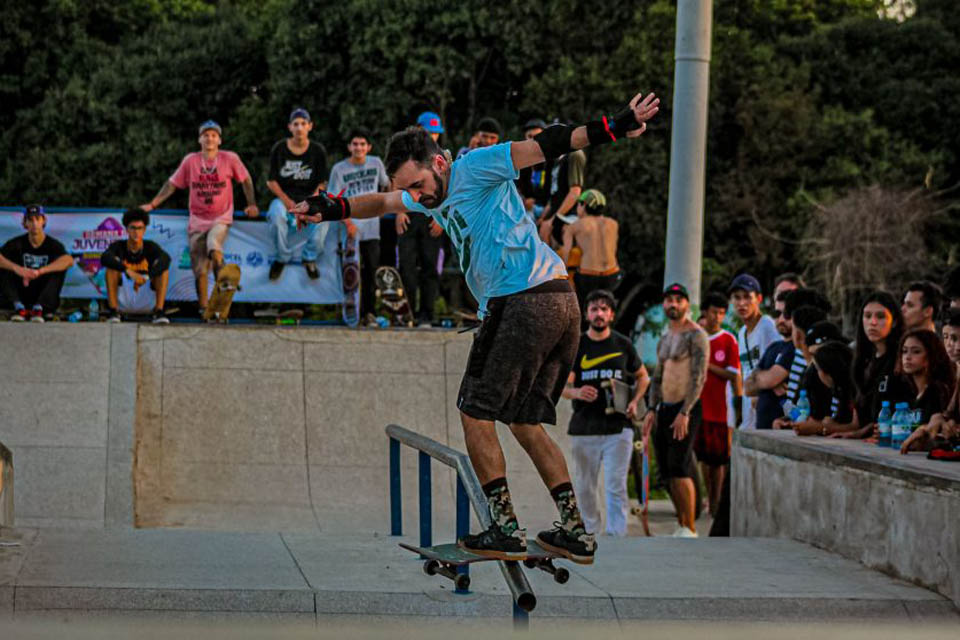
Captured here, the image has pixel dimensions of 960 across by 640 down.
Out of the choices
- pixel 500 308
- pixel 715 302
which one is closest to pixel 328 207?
pixel 500 308

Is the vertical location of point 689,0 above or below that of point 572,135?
above

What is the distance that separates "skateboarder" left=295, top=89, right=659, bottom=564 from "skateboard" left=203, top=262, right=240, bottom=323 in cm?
710

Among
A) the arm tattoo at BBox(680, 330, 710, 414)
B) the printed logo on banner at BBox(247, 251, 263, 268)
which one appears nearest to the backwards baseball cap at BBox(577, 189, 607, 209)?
the arm tattoo at BBox(680, 330, 710, 414)

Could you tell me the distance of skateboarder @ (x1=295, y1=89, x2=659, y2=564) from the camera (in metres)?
5.86

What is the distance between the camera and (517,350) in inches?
232

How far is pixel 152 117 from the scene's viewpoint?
27234 millimetres

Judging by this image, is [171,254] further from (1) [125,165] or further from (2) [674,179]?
(1) [125,165]

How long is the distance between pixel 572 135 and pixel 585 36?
73.6 ft

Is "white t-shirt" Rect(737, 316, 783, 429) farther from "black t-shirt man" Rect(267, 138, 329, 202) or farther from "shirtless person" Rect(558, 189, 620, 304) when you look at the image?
"black t-shirt man" Rect(267, 138, 329, 202)

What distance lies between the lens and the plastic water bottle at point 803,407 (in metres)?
10.1

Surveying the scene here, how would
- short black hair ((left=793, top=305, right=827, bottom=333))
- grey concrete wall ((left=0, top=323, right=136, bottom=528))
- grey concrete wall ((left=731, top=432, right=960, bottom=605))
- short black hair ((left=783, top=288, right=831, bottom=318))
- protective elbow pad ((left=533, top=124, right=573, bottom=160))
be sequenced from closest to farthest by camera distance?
protective elbow pad ((left=533, top=124, right=573, bottom=160)), grey concrete wall ((left=731, top=432, right=960, bottom=605)), short black hair ((left=793, top=305, right=827, bottom=333)), short black hair ((left=783, top=288, right=831, bottom=318)), grey concrete wall ((left=0, top=323, right=136, bottom=528))

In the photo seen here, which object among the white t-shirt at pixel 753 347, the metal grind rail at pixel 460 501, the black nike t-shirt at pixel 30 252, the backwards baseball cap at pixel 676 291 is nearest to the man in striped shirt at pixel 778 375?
the white t-shirt at pixel 753 347

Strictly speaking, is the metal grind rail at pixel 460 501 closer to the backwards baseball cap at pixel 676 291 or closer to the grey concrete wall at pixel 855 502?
the grey concrete wall at pixel 855 502

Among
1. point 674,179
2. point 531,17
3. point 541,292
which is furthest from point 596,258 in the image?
point 531,17
